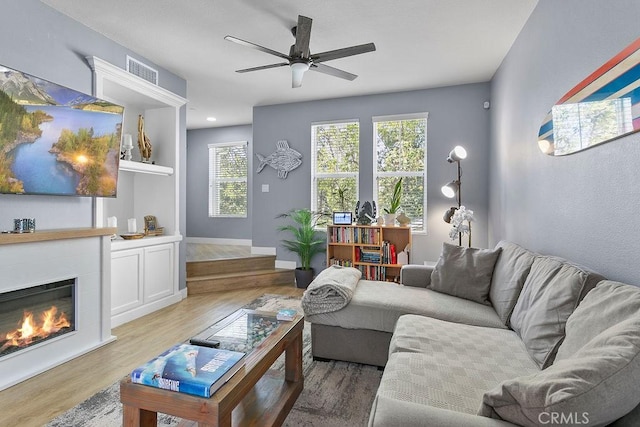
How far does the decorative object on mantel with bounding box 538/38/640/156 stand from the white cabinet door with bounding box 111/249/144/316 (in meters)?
3.70

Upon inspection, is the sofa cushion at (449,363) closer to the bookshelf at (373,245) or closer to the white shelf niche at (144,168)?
the bookshelf at (373,245)

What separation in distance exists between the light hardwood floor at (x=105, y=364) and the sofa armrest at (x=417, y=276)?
6.50ft

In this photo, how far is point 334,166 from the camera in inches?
192

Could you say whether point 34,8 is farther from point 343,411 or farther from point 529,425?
point 529,425

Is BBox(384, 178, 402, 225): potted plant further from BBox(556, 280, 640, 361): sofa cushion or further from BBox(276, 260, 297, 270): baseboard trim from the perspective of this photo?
BBox(556, 280, 640, 361): sofa cushion

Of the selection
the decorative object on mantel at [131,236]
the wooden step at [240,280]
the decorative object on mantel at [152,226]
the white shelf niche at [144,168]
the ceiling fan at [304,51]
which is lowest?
the wooden step at [240,280]

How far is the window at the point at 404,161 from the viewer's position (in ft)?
14.7

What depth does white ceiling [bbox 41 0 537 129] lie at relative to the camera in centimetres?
257

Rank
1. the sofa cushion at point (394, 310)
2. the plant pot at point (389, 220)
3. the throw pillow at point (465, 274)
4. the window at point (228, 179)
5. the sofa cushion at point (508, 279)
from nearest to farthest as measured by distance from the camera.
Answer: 1. the sofa cushion at point (508, 279)
2. the sofa cushion at point (394, 310)
3. the throw pillow at point (465, 274)
4. the plant pot at point (389, 220)
5. the window at point (228, 179)

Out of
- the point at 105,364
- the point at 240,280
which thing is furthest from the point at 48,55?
the point at 240,280

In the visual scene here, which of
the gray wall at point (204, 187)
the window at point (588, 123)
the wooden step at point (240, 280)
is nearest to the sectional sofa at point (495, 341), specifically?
the window at point (588, 123)

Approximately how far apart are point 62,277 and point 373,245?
3.19m

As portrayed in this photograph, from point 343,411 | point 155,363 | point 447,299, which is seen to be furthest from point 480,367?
point 155,363

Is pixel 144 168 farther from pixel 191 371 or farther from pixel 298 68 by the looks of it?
pixel 191 371
